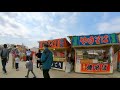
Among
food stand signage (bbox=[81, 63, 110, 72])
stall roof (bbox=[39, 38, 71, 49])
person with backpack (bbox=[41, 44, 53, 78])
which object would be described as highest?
stall roof (bbox=[39, 38, 71, 49])

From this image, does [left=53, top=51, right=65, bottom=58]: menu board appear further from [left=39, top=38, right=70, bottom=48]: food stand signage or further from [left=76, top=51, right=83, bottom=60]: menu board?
[left=76, top=51, right=83, bottom=60]: menu board

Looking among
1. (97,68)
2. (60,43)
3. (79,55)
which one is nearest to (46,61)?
(97,68)

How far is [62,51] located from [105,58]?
2754mm

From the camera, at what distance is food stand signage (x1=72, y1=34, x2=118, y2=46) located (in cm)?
1099

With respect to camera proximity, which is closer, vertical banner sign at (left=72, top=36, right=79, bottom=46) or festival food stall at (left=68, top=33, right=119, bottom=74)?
festival food stall at (left=68, top=33, right=119, bottom=74)

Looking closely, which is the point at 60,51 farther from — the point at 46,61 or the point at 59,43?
the point at 46,61

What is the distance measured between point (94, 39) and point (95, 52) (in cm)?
96

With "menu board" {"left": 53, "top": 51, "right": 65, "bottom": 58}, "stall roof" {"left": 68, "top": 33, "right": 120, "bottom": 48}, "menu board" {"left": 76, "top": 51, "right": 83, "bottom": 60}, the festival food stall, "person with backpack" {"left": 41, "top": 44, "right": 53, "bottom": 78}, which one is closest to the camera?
"person with backpack" {"left": 41, "top": 44, "right": 53, "bottom": 78}

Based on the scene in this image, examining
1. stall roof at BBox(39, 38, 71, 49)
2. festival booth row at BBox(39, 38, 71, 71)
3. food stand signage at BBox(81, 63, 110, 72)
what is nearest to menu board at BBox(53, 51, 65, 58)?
festival booth row at BBox(39, 38, 71, 71)
